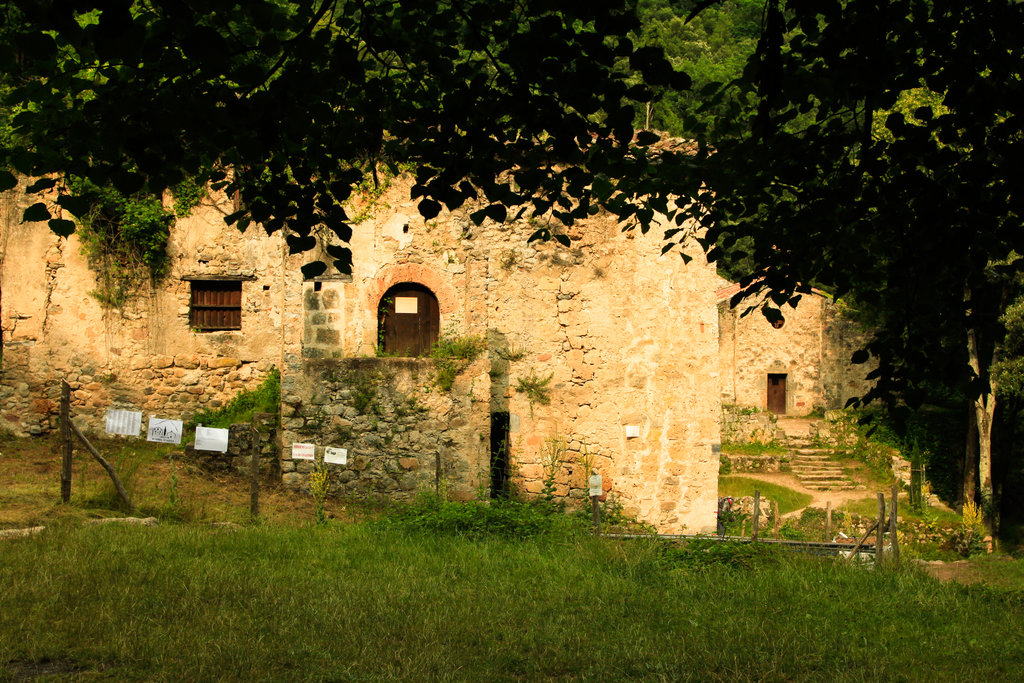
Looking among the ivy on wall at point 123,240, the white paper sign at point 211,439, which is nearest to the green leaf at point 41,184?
the white paper sign at point 211,439

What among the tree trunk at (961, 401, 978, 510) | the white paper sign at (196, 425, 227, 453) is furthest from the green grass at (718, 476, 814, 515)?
the white paper sign at (196, 425, 227, 453)

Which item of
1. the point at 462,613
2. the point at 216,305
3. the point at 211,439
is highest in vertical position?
the point at 216,305

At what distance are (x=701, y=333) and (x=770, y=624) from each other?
746 centimetres

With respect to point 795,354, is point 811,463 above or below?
below

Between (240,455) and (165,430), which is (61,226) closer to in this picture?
(165,430)

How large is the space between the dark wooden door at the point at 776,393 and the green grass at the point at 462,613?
2569cm

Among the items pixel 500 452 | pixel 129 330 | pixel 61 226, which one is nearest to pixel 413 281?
pixel 500 452

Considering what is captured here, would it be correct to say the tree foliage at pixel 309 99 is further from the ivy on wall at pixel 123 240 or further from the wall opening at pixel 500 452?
the ivy on wall at pixel 123 240

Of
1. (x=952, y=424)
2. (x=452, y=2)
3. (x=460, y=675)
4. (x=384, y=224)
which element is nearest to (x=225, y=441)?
(x=384, y=224)

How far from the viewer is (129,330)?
15.9 meters

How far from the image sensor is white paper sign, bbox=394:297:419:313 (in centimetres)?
1353

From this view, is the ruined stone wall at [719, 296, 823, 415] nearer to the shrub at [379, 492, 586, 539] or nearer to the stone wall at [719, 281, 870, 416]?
the stone wall at [719, 281, 870, 416]

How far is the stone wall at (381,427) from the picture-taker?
12719 mm

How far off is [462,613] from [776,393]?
29.6 metres
